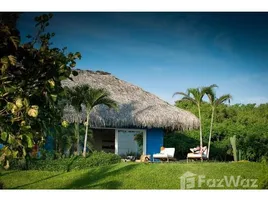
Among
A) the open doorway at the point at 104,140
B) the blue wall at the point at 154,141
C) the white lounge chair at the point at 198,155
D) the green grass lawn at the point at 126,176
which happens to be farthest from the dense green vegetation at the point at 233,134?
the green grass lawn at the point at 126,176

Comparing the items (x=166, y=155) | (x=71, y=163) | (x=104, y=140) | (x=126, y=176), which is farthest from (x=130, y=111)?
(x=126, y=176)

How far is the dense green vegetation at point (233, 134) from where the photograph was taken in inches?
459

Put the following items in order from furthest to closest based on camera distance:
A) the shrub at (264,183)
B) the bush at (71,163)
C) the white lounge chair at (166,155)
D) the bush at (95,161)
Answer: the white lounge chair at (166,155), the bush at (95,161), the bush at (71,163), the shrub at (264,183)

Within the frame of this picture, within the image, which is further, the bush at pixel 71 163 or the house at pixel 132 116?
the house at pixel 132 116

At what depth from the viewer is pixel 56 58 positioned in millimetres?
2730

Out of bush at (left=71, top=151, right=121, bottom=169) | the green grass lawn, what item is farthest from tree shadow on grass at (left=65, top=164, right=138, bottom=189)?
bush at (left=71, top=151, right=121, bottom=169)

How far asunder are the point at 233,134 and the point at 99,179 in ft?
25.3

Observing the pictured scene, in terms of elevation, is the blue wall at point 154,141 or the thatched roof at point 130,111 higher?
the thatched roof at point 130,111

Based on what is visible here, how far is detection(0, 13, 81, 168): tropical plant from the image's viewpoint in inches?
94.6

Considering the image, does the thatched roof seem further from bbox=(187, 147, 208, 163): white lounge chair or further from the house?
bbox=(187, 147, 208, 163): white lounge chair

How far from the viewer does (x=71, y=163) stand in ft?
27.6

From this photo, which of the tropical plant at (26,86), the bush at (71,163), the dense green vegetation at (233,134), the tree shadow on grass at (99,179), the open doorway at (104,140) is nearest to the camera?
the tropical plant at (26,86)

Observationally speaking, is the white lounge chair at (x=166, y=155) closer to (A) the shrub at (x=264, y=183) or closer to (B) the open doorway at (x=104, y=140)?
(B) the open doorway at (x=104, y=140)

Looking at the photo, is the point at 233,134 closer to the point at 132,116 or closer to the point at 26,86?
Result: the point at 132,116
